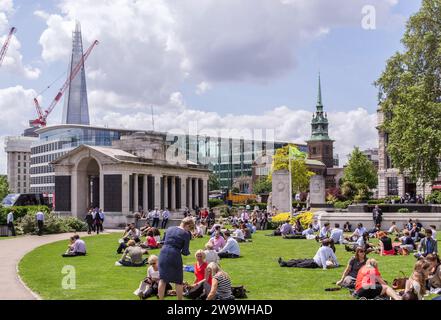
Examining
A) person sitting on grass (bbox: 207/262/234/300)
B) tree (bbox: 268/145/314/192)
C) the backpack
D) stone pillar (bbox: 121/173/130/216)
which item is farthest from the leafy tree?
person sitting on grass (bbox: 207/262/234/300)

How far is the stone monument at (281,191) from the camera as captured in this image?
57.8 metres

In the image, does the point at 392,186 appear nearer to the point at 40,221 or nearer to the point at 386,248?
the point at 40,221

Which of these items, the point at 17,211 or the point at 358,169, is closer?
the point at 17,211

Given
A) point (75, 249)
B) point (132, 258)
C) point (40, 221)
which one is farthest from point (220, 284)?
point (40, 221)

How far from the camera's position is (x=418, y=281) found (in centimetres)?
1363

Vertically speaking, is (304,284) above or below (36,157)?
below

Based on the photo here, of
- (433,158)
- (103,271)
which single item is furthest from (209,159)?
(103,271)

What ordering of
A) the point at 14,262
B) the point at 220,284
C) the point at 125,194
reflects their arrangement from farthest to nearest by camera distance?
the point at 125,194 < the point at 14,262 < the point at 220,284

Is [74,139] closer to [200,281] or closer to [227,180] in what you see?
[227,180]

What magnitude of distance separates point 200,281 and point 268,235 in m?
22.9

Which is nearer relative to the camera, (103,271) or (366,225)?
(103,271)

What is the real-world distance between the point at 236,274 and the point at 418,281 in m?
7.12
